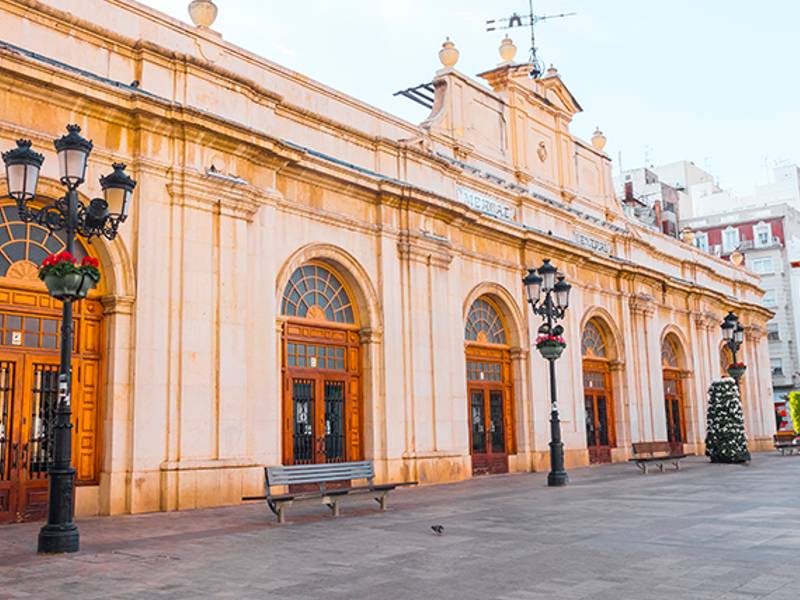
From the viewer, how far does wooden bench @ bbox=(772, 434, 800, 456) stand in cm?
3190

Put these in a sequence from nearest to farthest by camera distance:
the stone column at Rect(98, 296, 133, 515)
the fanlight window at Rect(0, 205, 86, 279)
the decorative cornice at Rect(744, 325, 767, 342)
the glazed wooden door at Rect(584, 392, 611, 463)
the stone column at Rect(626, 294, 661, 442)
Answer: the fanlight window at Rect(0, 205, 86, 279) < the stone column at Rect(98, 296, 133, 515) < the glazed wooden door at Rect(584, 392, 611, 463) < the stone column at Rect(626, 294, 661, 442) < the decorative cornice at Rect(744, 325, 767, 342)

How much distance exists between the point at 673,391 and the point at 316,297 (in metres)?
20.9

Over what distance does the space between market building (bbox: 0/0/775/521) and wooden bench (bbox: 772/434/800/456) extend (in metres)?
6.77

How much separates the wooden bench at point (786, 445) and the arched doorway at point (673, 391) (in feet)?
12.0

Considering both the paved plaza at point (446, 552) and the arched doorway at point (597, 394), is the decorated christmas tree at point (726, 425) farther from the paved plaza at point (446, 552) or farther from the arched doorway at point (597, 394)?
the paved plaza at point (446, 552)

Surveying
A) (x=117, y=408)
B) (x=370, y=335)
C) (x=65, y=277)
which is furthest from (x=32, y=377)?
(x=370, y=335)

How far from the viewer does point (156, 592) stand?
7.21 m

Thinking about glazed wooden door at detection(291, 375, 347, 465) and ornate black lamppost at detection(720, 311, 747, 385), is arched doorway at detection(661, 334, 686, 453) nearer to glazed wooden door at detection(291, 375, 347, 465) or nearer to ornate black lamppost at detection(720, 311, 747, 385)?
ornate black lamppost at detection(720, 311, 747, 385)

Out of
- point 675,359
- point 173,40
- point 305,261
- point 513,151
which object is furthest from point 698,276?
point 173,40

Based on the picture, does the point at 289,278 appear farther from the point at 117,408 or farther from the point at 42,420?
the point at 42,420

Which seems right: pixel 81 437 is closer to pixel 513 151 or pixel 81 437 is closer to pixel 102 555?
pixel 102 555

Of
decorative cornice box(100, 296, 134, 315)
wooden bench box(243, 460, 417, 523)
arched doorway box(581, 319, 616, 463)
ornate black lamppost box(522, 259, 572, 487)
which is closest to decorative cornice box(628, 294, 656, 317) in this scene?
arched doorway box(581, 319, 616, 463)

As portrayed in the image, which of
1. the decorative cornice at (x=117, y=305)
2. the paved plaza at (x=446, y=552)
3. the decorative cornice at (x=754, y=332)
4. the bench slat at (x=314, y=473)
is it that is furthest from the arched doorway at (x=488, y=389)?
the decorative cornice at (x=754, y=332)

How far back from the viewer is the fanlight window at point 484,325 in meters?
23.3
